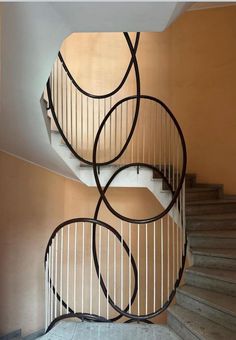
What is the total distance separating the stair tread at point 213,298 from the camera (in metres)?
2.26

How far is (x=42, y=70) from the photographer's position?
6.98 ft

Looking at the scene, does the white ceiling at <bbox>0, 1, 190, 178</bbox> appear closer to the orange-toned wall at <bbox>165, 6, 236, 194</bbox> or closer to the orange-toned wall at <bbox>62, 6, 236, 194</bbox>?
the orange-toned wall at <bbox>62, 6, 236, 194</bbox>

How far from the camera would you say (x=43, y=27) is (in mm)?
1646

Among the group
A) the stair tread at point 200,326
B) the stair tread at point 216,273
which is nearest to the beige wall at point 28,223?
the stair tread at point 216,273

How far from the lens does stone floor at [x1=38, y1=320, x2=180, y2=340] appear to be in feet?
8.21

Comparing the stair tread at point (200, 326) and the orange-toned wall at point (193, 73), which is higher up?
the orange-toned wall at point (193, 73)

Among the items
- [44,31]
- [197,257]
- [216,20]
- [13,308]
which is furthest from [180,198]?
[216,20]

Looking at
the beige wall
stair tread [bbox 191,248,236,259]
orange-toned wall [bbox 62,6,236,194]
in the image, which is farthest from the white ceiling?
orange-toned wall [bbox 62,6,236,194]

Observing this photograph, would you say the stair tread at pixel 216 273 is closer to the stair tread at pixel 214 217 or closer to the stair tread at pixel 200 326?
the stair tread at pixel 200 326

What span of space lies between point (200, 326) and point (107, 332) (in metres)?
0.81

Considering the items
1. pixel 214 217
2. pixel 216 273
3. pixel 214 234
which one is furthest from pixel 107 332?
pixel 214 217

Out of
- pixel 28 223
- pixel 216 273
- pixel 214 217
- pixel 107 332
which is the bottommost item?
pixel 107 332

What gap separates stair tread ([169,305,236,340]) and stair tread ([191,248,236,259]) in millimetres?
607

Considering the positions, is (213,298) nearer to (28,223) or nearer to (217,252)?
(217,252)
